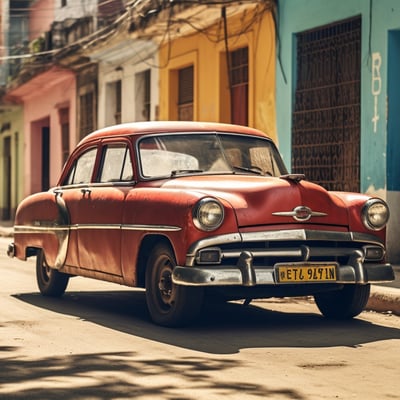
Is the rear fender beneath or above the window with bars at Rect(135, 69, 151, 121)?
beneath

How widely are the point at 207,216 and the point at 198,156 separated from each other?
4.56ft

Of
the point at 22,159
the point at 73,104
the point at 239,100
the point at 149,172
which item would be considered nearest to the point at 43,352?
the point at 149,172

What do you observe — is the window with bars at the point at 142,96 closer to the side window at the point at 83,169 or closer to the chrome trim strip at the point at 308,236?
the side window at the point at 83,169

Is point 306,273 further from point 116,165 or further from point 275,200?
point 116,165

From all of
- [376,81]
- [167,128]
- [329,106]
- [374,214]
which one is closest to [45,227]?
[167,128]

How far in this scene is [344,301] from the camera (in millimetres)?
9148

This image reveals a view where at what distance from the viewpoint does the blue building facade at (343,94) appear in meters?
14.7

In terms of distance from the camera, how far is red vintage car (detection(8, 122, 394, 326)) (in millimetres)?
8039

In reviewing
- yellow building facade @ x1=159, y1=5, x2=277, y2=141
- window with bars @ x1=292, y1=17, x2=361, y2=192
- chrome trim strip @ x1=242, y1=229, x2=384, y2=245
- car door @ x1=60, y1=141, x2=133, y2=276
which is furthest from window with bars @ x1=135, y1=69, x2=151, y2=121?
chrome trim strip @ x1=242, y1=229, x2=384, y2=245

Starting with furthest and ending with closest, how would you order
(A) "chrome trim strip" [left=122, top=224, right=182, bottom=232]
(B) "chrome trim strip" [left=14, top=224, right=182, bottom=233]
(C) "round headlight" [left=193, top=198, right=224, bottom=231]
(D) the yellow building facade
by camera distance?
(D) the yellow building facade, (B) "chrome trim strip" [left=14, top=224, right=182, bottom=233], (A) "chrome trim strip" [left=122, top=224, right=182, bottom=232], (C) "round headlight" [left=193, top=198, right=224, bottom=231]

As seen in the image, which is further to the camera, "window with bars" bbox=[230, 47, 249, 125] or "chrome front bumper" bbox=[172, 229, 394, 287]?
"window with bars" bbox=[230, 47, 249, 125]

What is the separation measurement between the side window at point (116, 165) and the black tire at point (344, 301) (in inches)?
77.1

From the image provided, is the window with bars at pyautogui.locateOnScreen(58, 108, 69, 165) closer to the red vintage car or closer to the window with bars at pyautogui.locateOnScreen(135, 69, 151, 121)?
the window with bars at pyautogui.locateOnScreen(135, 69, 151, 121)

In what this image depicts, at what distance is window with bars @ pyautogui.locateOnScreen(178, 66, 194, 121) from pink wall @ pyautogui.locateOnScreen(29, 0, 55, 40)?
1203cm
